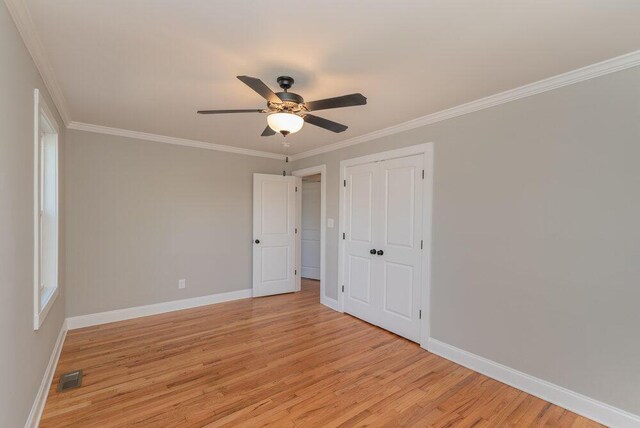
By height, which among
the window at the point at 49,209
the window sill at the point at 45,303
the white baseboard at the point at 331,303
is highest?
the window at the point at 49,209

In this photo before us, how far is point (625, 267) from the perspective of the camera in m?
1.96

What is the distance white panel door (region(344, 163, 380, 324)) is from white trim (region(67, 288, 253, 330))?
184cm

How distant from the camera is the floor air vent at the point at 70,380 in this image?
236 cm

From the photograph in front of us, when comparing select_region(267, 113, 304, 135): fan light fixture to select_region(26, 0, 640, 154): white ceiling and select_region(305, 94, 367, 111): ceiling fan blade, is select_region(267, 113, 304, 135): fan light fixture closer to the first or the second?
select_region(305, 94, 367, 111): ceiling fan blade

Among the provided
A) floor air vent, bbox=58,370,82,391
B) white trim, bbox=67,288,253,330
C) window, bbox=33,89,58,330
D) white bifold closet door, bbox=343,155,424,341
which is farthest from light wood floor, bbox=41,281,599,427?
window, bbox=33,89,58,330

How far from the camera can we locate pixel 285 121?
210 centimetres

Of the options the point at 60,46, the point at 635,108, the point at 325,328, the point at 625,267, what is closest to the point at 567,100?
the point at 635,108

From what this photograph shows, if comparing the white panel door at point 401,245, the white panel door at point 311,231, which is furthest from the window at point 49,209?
the white panel door at point 311,231

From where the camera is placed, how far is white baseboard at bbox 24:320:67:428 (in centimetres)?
188

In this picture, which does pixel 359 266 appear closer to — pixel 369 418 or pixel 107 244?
pixel 369 418

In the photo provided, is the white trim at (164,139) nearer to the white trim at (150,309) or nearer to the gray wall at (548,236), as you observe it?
the white trim at (150,309)

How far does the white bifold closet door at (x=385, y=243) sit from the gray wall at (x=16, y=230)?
10.3ft

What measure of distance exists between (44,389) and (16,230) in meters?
1.43

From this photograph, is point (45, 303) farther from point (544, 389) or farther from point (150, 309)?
point (544, 389)
